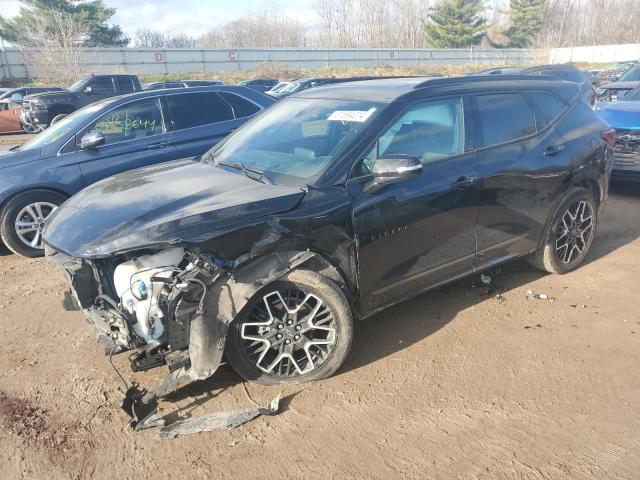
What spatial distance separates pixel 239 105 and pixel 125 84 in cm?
1472

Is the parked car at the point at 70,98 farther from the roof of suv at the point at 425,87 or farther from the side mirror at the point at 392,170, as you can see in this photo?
the side mirror at the point at 392,170

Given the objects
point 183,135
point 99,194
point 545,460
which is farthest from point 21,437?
point 183,135

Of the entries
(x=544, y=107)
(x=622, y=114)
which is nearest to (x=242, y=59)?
(x=622, y=114)

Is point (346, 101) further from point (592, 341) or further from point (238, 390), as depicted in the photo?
point (592, 341)

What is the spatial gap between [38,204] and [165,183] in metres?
3.11

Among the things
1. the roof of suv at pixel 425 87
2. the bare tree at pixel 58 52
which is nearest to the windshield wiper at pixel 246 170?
the roof of suv at pixel 425 87

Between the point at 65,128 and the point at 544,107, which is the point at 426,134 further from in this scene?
the point at 65,128

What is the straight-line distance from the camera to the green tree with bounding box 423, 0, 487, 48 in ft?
201

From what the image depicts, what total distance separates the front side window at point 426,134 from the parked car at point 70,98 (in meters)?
14.8

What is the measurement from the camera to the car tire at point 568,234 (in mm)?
4590

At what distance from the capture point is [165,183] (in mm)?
3670

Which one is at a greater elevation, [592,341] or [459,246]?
[459,246]

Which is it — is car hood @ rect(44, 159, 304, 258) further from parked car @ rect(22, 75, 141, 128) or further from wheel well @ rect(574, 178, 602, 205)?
parked car @ rect(22, 75, 141, 128)

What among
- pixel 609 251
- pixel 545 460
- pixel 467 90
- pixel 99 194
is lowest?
pixel 609 251
